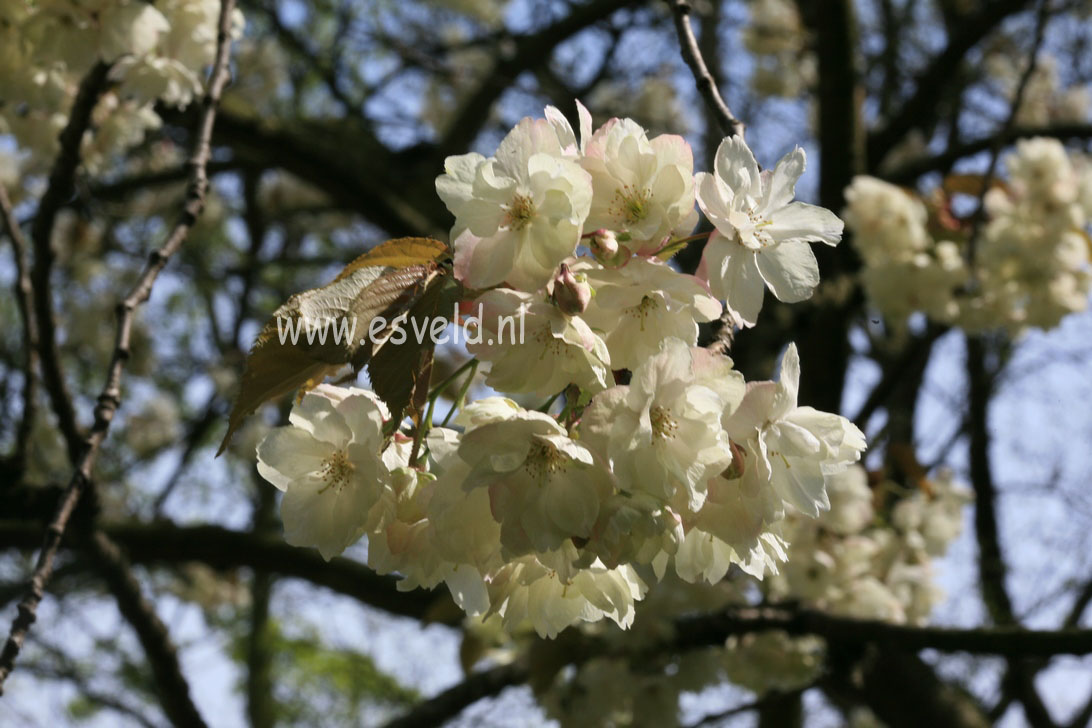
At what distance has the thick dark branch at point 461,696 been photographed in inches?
114

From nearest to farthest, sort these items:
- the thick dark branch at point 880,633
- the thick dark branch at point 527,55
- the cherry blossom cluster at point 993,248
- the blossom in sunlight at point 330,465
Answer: the blossom in sunlight at point 330,465 → the thick dark branch at point 880,633 → the cherry blossom cluster at point 993,248 → the thick dark branch at point 527,55

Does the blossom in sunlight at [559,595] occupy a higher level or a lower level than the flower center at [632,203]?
lower

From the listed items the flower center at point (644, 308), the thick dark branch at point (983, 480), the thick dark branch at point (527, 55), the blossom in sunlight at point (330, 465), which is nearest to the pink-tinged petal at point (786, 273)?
the flower center at point (644, 308)

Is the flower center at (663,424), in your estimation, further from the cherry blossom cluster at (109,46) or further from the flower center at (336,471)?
the cherry blossom cluster at (109,46)

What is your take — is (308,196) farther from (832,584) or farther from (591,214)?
(591,214)

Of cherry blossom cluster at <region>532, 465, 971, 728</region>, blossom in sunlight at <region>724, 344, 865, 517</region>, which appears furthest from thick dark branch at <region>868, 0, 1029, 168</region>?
blossom in sunlight at <region>724, 344, 865, 517</region>

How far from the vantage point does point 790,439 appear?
0.98m

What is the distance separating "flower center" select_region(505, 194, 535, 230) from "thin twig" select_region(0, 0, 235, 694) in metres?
0.72

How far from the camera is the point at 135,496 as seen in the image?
624 cm

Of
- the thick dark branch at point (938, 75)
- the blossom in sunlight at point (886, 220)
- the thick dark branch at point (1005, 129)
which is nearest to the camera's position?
the thick dark branch at point (1005, 129)

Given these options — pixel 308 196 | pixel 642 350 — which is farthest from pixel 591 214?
pixel 308 196

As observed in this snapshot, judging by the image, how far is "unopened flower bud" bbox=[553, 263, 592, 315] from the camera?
Answer: 3.06ft

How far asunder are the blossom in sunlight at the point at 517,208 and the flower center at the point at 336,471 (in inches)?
8.7

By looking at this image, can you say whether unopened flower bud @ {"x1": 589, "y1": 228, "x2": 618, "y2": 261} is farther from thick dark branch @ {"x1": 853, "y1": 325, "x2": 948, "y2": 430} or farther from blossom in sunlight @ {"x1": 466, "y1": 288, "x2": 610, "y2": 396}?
thick dark branch @ {"x1": 853, "y1": 325, "x2": 948, "y2": 430}
